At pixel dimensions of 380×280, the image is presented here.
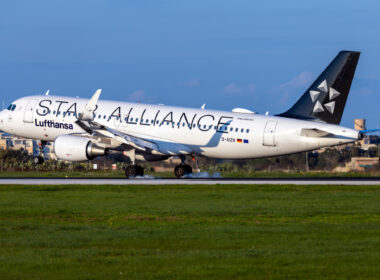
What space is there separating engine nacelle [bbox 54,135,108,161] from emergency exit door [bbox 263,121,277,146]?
1057 centimetres

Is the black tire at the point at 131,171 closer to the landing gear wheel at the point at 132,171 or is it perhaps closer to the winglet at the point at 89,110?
the landing gear wheel at the point at 132,171

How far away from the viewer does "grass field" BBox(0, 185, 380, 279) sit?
16.8 metres

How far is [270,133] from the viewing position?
51.2 metres

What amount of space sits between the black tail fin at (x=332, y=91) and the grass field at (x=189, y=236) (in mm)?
13618

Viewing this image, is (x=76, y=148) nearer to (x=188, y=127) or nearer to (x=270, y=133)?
(x=188, y=127)

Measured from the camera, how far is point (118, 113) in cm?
5412

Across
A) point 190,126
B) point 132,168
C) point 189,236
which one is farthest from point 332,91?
point 189,236

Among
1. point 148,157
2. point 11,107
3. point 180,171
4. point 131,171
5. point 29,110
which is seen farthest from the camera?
point 11,107

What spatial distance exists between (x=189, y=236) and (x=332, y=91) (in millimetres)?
31336

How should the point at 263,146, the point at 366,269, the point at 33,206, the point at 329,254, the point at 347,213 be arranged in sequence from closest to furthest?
the point at 366,269, the point at 329,254, the point at 347,213, the point at 33,206, the point at 263,146

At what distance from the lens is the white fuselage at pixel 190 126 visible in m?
51.0

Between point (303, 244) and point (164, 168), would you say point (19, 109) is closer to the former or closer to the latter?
point (164, 168)

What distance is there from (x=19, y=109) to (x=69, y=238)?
119 ft

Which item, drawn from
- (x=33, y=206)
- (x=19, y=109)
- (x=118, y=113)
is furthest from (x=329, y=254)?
(x=19, y=109)
